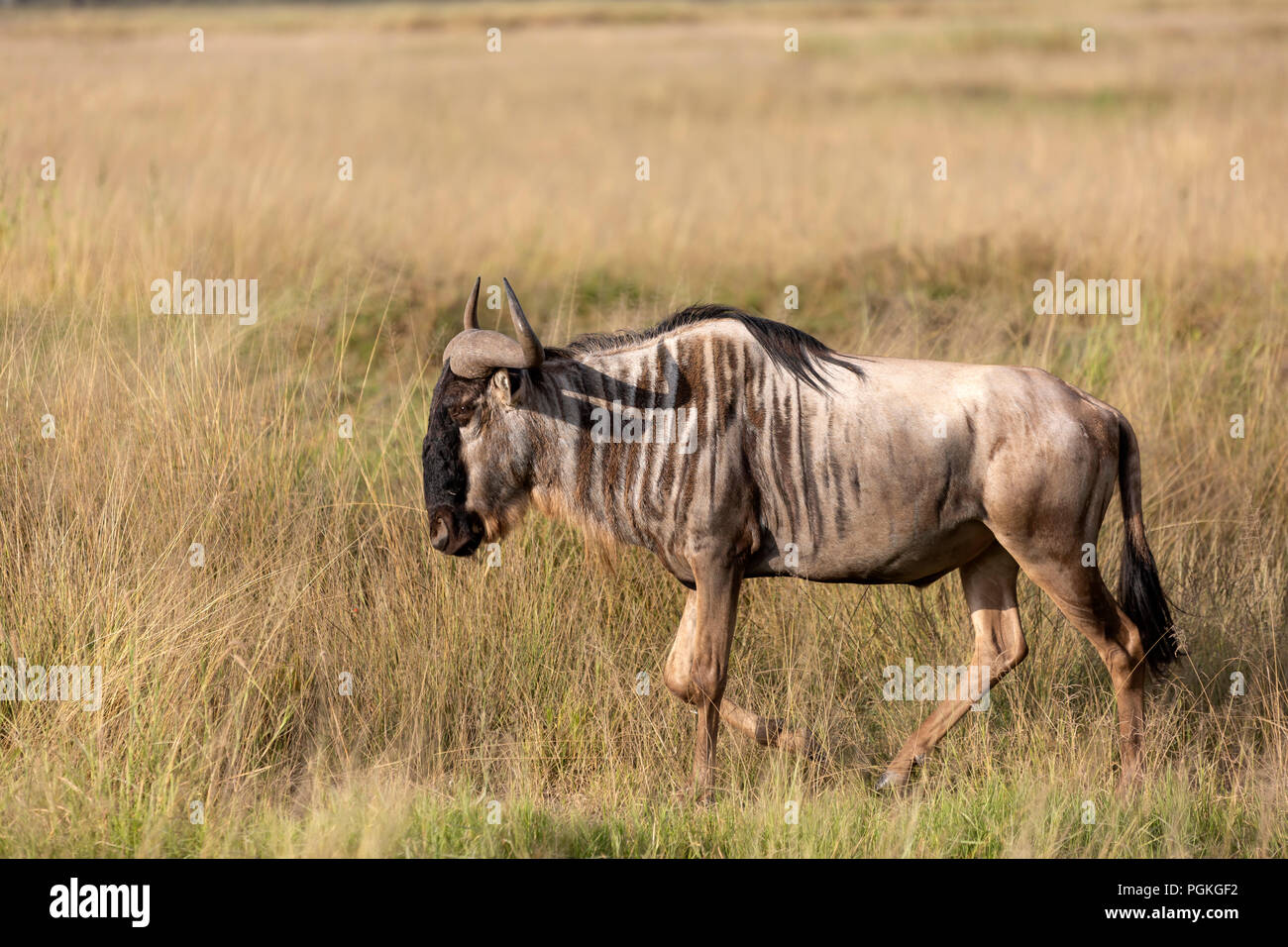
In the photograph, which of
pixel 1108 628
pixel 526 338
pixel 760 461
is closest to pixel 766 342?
pixel 760 461

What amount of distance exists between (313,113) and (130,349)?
12575mm

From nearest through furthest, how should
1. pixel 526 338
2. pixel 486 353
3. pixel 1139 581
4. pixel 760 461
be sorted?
pixel 526 338, pixel 486 353, pixel 760 461, pixel 1139 581

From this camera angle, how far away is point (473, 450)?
532cm

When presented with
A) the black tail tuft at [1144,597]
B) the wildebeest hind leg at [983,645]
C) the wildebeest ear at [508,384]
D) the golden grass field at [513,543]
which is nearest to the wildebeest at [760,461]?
the wildebeest ear at [508,384]

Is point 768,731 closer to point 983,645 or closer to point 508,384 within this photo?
point 983,645

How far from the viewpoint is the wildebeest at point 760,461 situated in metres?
5.17

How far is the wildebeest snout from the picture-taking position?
5344 mm

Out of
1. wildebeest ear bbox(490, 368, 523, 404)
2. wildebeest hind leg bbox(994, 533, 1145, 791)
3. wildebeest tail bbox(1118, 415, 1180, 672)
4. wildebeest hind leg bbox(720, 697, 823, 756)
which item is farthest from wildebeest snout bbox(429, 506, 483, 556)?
wildebeest tail bbox(1118, 415, 1180, 672)

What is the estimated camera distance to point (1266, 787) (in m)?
5.66

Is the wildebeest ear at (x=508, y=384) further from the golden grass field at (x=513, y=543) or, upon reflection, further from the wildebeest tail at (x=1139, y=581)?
the wildebeest tail at (x=1139, y=581)

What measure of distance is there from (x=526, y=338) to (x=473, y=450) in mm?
569

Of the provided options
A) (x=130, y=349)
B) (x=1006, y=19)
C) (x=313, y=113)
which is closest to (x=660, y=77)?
(x=313, y=113)

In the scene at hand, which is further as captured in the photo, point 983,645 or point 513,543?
point 513,543

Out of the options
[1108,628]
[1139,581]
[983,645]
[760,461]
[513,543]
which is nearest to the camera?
[760,461]
